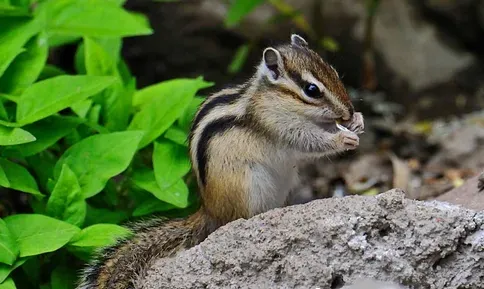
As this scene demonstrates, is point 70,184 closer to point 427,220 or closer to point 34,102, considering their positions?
point 34,102

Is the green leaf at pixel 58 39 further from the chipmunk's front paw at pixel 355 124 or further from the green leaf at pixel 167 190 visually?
the chipmunk's front paw at pixel 355 124

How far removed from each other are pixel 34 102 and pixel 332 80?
138cm

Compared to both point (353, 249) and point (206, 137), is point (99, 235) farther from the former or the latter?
point (353, 249)

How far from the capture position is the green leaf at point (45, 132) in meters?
4.13

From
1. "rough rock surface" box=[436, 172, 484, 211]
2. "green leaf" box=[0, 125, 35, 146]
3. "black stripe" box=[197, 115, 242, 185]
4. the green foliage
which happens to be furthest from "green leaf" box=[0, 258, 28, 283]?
"rough rock surface" box=[436, 172, 484, 211]

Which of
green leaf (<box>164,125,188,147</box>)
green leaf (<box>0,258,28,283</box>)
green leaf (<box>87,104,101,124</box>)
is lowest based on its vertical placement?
green leaf (<box>0,258,28,283</box>)

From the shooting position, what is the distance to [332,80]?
13.1 feet

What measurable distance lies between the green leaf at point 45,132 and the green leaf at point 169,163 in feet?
1.37

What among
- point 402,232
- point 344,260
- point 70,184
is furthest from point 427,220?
point 70,184

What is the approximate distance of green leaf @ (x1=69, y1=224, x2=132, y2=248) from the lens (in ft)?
12.4

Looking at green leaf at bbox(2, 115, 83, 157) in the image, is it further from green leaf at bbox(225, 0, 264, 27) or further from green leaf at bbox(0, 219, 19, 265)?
green leaf at bbox(225, 0, 264, 27)

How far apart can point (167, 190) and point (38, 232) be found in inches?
25.0

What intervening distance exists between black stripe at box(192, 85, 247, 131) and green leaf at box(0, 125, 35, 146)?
30.2 inches

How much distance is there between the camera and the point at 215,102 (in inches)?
165
